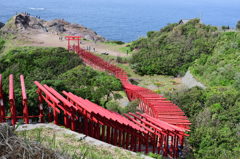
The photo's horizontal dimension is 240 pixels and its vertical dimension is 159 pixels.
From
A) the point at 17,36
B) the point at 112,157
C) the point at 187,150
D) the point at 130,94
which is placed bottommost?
the point at 187,150

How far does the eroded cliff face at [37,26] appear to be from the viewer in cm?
4559

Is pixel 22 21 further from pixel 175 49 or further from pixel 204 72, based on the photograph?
pixel 204 72

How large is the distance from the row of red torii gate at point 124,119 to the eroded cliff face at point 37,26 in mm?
26780

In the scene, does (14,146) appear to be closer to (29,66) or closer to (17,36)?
(29,66)

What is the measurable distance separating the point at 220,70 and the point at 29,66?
71.5ft

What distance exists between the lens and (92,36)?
5331cm

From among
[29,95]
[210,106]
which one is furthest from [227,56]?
[29,95]

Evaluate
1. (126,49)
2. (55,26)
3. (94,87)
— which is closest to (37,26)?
(55,26)

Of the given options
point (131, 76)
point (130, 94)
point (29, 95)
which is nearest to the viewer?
point (29, 95)

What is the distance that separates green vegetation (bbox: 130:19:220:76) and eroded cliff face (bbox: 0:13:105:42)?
18.4 m

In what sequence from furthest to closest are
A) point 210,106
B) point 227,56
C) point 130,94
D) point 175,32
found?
point 175,32 < point 227,56 < point 130,94 < point 210,106

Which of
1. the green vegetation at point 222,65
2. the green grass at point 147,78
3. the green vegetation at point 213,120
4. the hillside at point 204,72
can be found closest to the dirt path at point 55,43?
the green grass at point 147,78

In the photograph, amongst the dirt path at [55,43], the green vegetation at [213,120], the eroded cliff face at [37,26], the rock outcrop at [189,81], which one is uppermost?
the eroded cliff face at [37,26]

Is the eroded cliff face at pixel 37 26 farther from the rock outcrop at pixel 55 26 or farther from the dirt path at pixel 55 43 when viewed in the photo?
the dirt path at pixel 55 43
